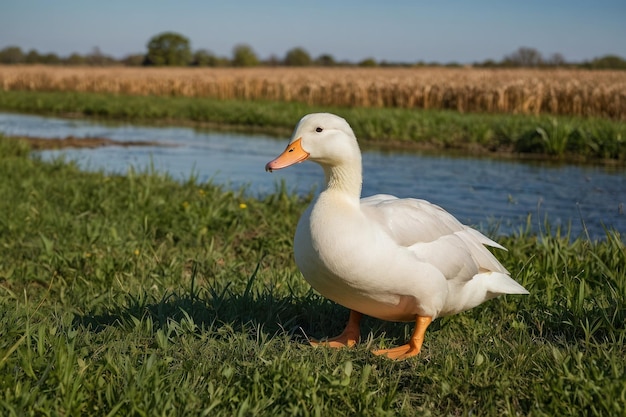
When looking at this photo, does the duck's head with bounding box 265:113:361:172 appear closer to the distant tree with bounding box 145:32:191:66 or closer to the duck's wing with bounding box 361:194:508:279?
the duck's wing with bounding box 361:194:508:279

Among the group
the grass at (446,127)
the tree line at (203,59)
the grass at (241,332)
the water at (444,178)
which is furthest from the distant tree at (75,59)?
the grass at (241,332)

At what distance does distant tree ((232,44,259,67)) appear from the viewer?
322ft

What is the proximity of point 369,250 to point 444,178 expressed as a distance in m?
8.91

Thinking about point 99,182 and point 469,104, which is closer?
point 99,182

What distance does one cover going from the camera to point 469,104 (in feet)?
71.5

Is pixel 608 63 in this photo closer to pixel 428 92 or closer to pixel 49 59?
pixel 428 92

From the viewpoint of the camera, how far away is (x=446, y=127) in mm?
17125

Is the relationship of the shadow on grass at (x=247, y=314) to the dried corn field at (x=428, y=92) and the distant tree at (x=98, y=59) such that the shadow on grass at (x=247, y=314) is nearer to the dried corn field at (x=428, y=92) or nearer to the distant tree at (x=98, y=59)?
the dried corn field at (x=428, y=92)

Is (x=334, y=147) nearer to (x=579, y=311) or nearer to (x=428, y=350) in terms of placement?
(x=428, y=350)

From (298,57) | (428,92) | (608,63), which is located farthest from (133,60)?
(428,92)

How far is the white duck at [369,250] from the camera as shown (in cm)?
343

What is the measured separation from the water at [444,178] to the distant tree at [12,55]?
102414 mm

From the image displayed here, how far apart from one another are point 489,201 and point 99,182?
5.12m

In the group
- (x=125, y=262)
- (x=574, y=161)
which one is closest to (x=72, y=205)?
(x=125, y=262)
